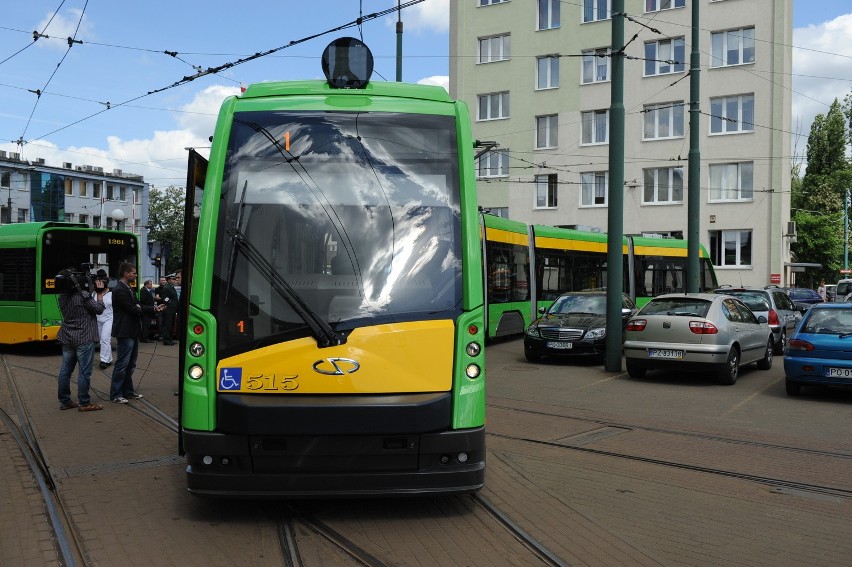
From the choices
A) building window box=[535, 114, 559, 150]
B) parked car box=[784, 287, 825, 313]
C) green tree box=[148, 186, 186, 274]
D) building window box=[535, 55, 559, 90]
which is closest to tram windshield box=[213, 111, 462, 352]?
parked car box=[784, 287, 825, 313]

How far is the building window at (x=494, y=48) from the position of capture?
148 feet

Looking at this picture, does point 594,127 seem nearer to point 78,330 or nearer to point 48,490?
point 78,330

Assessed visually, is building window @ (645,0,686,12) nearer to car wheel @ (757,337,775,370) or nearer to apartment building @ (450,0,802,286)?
apartment building @ (450,0,802,286)

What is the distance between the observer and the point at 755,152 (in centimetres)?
3919

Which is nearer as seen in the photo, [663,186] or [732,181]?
[732,181]

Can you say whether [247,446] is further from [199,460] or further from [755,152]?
[755,152]

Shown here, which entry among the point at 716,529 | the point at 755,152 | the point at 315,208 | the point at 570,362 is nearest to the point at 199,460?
the point at 315,208

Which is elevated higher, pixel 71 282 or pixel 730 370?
pixel 71 282

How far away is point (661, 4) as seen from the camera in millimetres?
40812

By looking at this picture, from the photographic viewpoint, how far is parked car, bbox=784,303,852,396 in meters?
11.6

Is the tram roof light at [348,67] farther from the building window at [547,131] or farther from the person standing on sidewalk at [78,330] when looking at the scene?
the building window at [547,131]

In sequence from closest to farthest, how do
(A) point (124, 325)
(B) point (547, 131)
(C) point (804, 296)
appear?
(A) point (124, 325) < (C) point (804, 296) < (B) point (547, 131)

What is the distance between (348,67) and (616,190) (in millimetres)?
9610

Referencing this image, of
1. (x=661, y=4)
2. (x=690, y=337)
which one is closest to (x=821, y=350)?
(x=690, y=337)
